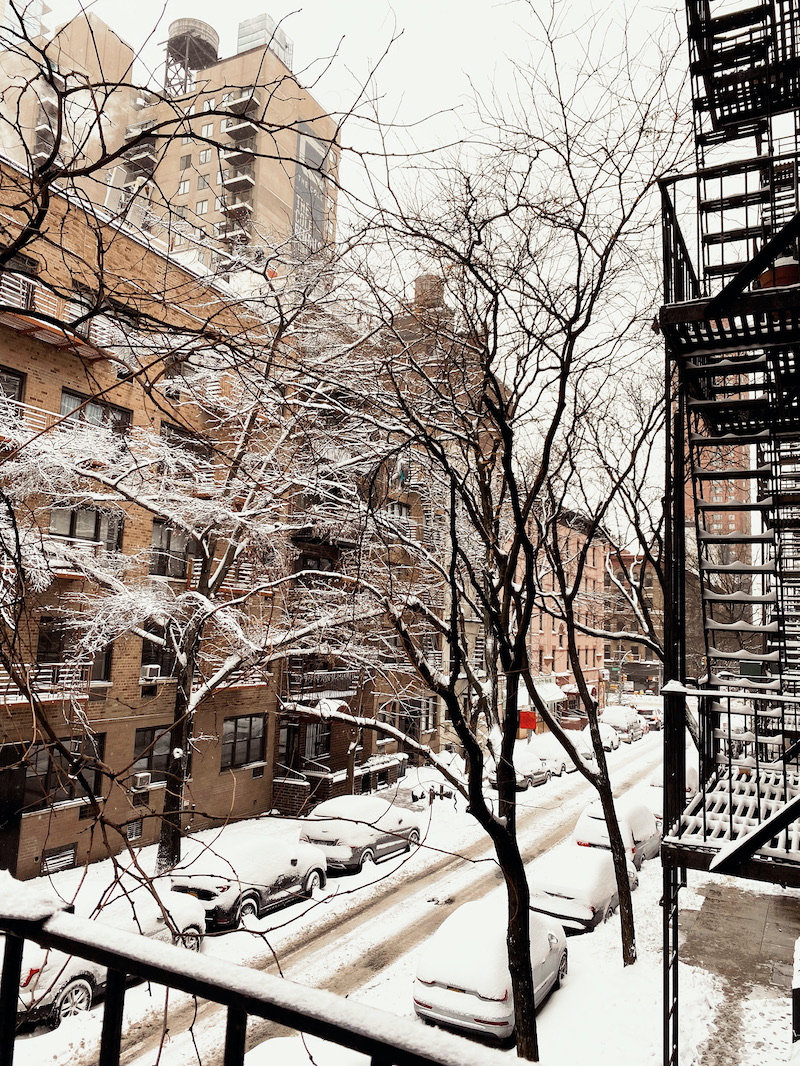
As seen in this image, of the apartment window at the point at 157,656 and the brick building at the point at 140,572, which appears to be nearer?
the brick building at the point at 140,572

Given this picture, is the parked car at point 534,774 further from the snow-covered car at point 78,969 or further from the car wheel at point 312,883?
the snow-covered car at point 78,969

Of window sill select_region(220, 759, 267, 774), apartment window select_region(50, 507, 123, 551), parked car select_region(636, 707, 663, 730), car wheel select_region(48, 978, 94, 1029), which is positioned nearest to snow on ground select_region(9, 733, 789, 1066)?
car wheel select_region(48, 978, 94, 1029)

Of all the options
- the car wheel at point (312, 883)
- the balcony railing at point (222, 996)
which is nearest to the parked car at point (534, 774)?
the car wheel at point (312, 883)

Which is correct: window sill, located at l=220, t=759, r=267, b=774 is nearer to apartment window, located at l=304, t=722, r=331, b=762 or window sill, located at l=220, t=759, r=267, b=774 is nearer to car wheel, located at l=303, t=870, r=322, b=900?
apartment window, located at l=304, t=722, r=331, b=762

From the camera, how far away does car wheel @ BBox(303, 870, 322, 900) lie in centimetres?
1444

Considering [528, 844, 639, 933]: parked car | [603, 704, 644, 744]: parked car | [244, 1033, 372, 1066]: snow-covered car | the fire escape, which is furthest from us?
[603, 704, 644, 744]: parked car

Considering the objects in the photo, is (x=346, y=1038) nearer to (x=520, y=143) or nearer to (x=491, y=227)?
(x=520, y=143)

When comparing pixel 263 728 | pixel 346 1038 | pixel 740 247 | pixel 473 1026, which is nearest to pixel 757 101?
pixel 740 247

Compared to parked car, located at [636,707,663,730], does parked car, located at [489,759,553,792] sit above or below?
above

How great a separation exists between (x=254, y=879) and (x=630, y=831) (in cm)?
941

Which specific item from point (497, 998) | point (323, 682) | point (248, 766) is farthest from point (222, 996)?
point (323, 682)

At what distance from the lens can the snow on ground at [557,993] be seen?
343 inches

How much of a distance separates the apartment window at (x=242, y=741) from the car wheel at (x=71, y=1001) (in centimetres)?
1059

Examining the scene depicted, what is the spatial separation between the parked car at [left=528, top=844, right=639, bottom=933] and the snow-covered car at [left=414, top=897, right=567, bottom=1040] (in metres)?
2.71
